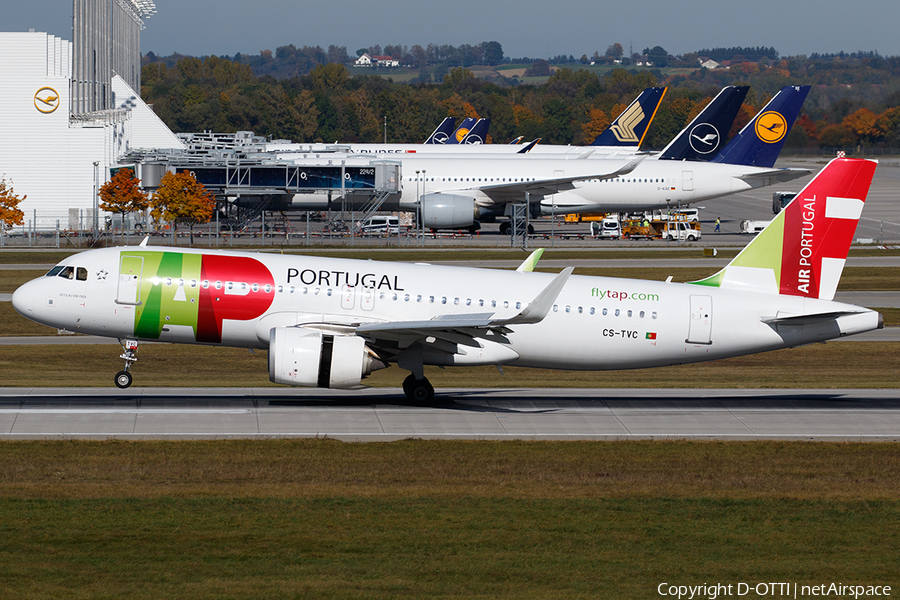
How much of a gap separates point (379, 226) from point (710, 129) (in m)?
33.4

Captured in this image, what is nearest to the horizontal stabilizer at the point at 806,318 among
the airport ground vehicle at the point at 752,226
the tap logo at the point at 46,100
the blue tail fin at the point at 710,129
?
the blue tail fin at the point at 710,129

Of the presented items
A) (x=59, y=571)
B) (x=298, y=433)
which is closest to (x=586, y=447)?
(x=298, y=433)

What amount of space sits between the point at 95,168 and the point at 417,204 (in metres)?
34.1

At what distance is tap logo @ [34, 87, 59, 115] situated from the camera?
9919 cm

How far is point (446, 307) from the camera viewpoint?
29.0 m


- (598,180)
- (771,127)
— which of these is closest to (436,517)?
(598,180)

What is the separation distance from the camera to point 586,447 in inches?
983

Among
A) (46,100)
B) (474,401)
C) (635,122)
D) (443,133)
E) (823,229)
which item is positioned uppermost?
(635,122)

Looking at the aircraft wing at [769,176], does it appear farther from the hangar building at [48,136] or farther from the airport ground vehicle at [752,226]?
the hangar building at [48,136]

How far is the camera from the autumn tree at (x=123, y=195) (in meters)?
92.2

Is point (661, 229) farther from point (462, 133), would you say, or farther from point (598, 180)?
point (462, 133)

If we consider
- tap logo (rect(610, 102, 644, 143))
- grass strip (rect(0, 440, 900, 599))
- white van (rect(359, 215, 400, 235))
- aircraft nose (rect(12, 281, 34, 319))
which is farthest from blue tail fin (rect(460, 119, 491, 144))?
grass strip (rect(0, 440, 900, 599))

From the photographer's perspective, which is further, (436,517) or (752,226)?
(752,226)

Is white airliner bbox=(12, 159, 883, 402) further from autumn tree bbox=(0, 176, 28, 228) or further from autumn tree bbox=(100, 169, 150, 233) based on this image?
autumn tree bbox=(100, 169, 150, 233)
